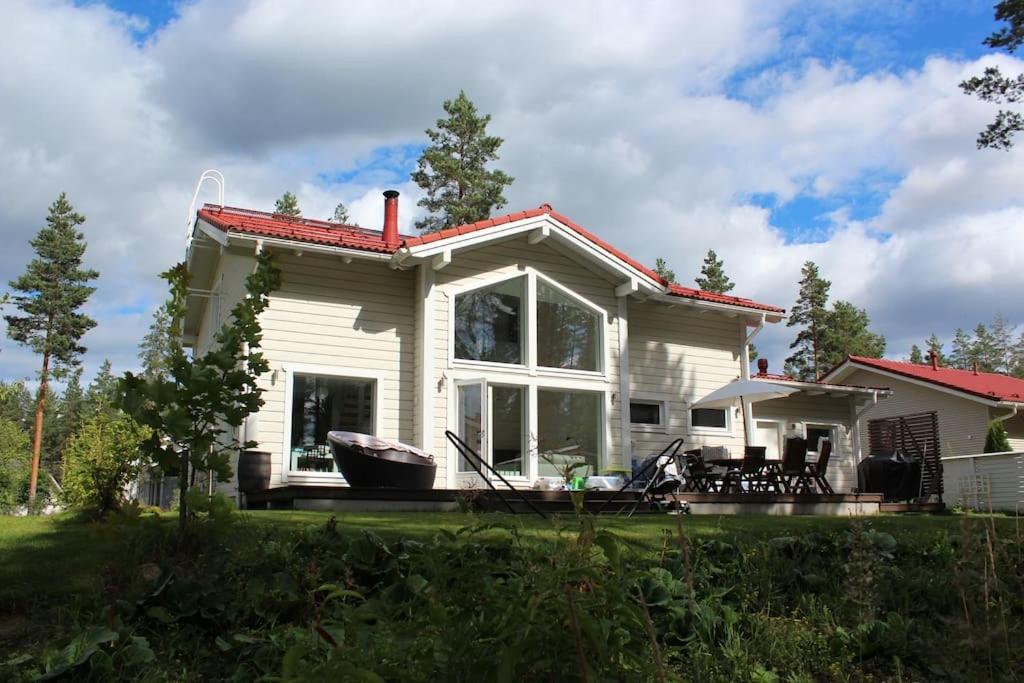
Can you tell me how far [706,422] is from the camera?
16062 millimetres

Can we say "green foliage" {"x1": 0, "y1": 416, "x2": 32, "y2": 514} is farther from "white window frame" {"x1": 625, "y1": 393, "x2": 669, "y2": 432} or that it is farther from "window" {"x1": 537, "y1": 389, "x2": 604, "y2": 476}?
"white window frame" {"x1": 625, "y1": 393, "x2": 669, "y2": 432}

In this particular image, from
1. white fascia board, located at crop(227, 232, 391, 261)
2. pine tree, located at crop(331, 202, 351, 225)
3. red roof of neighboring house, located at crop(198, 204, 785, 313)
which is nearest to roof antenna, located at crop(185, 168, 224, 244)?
red roof of neighboring house, located at crop(198, 204, 785, 313)

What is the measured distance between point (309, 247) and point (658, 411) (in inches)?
282

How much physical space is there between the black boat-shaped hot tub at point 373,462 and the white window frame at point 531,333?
274cm

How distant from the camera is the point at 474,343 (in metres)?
13.6

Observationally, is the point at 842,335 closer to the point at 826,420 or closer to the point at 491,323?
the point at 826,420

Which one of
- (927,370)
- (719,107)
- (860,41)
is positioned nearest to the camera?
(860,41)

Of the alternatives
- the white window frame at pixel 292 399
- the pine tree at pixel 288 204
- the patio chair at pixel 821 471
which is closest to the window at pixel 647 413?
the patio chair at pixel 821 471

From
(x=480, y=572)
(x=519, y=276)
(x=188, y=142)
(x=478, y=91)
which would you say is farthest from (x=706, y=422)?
(x=478, y=91)

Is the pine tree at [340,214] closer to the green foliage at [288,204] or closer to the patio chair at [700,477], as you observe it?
the green foliage at [288,204]

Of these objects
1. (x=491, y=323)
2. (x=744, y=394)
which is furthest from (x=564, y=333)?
(x=744, y=394)

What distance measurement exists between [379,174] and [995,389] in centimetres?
2198

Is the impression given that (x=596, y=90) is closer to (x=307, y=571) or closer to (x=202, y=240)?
(x=202, y=240)

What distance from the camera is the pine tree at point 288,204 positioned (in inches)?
1724
